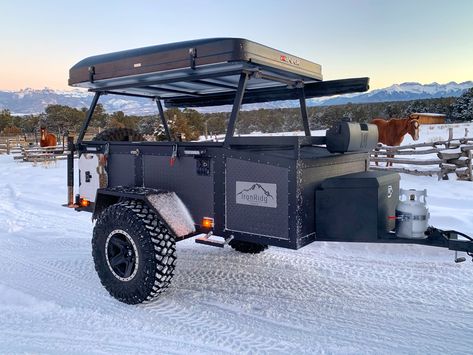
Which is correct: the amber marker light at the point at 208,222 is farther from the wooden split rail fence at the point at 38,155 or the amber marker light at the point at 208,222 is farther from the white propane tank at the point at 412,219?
the wooden split rail fence at the point at 38,155

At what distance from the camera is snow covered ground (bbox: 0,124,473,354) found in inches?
132

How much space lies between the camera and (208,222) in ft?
13.6

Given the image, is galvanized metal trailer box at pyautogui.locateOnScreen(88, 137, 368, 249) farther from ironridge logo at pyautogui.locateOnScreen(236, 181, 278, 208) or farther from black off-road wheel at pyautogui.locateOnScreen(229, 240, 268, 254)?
black off-road wheel at pyautogui.locateOnScreen(229, 240, 268, 254)

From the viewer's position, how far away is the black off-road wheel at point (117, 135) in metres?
5.34

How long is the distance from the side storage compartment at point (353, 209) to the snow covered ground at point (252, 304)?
79 cm

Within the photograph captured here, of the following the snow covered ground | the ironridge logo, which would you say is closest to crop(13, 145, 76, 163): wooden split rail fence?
the snow covered ground

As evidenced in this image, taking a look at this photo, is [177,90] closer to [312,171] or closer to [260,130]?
[312,171]

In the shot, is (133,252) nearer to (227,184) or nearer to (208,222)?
(208,222)

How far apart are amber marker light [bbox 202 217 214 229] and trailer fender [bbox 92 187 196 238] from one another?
0.41 feet

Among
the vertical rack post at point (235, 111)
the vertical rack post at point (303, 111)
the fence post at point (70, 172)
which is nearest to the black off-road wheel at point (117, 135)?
the fence post at point (70, 172)

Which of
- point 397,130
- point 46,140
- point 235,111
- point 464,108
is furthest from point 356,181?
point 464,108

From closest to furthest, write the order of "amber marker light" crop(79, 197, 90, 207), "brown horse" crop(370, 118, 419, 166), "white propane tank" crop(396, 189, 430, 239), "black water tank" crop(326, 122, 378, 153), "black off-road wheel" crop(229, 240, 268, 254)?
"white propane tank" crop(396, 189, 430, 239), "black water tank" crop(326, 122, 378, 153), "amber marker light" crop(79, 197, 90, 207), "black off-road wheel" crop(229, 240, 268, 254), "brown horse" crop(370, 118, 419, 166)

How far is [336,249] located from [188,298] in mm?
2555

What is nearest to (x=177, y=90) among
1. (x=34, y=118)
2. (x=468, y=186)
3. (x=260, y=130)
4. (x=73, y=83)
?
(x=73, y=83)
